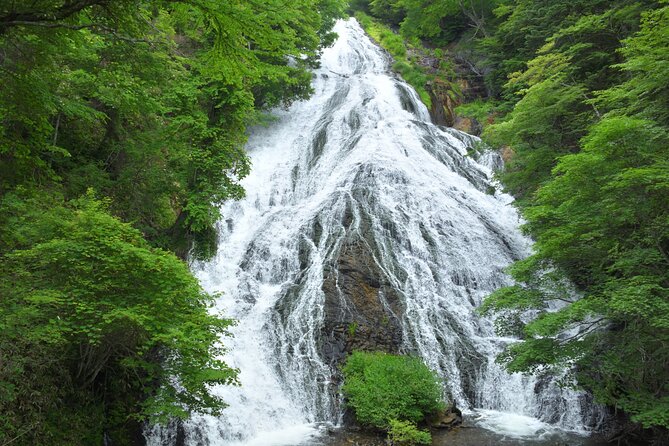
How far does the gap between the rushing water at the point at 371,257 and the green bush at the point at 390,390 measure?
2.35 ft

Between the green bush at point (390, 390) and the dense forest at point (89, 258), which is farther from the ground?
the dense forest at point (89, 258)

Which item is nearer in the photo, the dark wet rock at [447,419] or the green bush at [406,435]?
the green bush at [406,435]

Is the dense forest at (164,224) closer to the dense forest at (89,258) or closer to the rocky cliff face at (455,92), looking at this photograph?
the dense forest at (89,258)

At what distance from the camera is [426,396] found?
365 inches

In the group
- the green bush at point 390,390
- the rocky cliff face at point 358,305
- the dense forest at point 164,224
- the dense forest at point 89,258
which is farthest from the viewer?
the rocky cliff face at point 358,305

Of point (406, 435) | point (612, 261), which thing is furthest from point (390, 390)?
point (612, 261)

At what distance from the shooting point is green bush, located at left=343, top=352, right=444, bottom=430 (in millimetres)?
8930

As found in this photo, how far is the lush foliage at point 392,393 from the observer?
880cm

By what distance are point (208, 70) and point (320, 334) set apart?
793 centimetres

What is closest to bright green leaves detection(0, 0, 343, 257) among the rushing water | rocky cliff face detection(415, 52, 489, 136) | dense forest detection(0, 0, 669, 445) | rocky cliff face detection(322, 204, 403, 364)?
dense forest detection(0, 0, 669, 445)

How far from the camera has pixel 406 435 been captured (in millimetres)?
8344

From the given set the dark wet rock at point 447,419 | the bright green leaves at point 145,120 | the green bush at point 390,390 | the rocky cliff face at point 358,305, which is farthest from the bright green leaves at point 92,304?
the dark wet rock at point 447,419

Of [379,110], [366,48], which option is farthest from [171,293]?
[366,48]

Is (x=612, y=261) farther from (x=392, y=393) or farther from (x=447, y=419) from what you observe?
(x=392, y=393)
